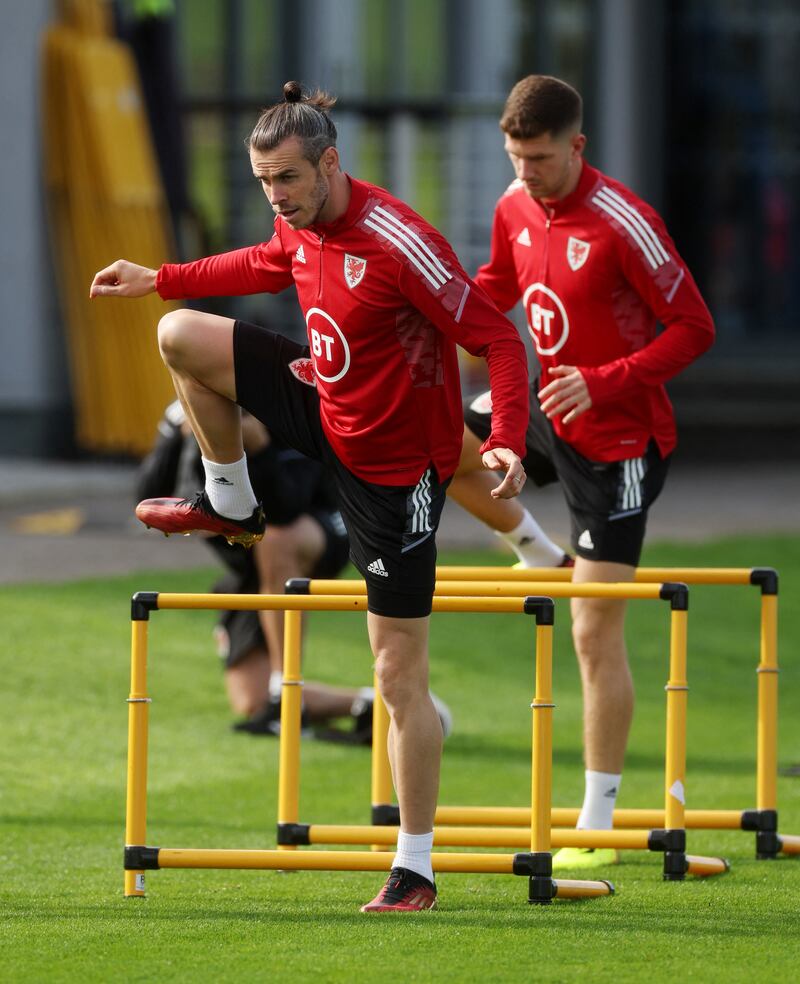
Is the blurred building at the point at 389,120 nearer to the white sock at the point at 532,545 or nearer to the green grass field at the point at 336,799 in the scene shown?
the green grass field at the point at 336,799

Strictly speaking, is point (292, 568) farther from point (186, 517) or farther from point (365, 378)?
point (365, 378)

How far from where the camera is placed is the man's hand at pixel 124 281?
5.07 m

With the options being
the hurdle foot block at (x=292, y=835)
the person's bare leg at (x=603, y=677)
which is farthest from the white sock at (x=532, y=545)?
the hurdle foot block at (x=292, y=835)

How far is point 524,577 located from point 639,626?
5386 mm

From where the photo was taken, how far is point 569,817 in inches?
242

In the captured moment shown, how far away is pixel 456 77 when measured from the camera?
19.6m

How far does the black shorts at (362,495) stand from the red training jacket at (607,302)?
765 mm

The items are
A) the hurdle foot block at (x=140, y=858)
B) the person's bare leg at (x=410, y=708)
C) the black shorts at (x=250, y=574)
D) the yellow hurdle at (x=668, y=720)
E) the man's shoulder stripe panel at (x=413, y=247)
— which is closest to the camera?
the man's shoulder stripe panel at (x=413, y=247)

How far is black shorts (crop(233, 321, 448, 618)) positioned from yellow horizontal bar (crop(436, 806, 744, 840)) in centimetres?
136

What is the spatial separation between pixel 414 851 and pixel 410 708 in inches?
15.7

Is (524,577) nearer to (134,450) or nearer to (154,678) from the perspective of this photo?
(154,678)

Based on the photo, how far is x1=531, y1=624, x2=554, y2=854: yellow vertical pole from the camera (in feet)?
17.0

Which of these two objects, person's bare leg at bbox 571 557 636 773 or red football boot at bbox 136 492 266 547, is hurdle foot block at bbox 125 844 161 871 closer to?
red football boot at bbox 136 492 266 547

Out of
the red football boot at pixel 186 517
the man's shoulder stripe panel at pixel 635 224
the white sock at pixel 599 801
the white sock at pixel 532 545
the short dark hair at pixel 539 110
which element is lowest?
the white sock at pixel 599 801
